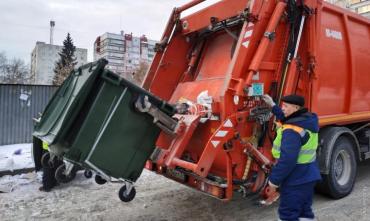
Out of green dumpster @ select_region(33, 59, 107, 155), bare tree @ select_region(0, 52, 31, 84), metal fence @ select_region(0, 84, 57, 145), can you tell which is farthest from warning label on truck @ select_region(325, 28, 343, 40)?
bare tree @ select_region(0, 52, 31, 84)

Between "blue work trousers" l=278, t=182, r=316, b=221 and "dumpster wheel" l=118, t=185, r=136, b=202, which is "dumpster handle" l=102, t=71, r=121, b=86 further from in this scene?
"blue work trousers" l=278, t=182, r=316, b=221

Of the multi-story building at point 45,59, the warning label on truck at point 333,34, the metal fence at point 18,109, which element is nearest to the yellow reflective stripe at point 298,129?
the warning label on truck at point 333,34

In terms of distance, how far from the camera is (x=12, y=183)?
5.48 metres

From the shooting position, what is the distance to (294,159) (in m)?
2.72

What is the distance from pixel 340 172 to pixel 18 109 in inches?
300

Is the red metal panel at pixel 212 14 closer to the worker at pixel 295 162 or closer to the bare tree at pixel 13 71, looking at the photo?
the worker at pixel 295 162

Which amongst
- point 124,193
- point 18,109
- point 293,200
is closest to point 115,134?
point 124,193

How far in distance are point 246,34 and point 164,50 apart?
1514mm

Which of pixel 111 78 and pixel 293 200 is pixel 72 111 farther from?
pixel 293 200

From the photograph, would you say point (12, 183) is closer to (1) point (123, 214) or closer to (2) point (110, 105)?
(1) point (123, 214)

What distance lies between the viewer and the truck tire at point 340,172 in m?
4.39

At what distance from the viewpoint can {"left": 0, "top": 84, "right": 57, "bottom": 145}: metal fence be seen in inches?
352

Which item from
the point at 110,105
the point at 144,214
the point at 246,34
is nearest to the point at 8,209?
the point at 144,214

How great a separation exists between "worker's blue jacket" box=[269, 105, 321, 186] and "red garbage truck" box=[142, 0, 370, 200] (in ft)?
2.49
